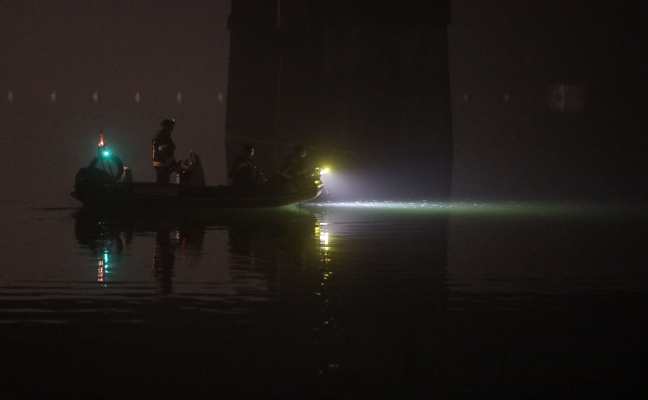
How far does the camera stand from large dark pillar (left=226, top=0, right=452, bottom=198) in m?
32.1

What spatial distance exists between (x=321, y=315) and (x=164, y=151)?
14585mm

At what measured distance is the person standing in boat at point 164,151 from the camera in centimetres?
2505

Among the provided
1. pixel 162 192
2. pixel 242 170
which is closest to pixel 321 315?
pixel 162 192

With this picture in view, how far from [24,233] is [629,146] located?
5485 centimetres

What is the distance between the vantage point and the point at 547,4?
241 ft

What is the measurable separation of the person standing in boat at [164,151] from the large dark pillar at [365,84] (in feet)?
24.9

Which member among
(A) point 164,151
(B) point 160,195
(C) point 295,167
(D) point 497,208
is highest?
(A) point 164,151

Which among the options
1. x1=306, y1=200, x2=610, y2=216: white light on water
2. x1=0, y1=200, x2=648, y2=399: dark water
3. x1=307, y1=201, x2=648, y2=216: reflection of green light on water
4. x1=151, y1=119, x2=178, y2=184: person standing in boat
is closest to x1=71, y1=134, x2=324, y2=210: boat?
x1=151, y1=119, x2=178, y2=184: person standing in boat

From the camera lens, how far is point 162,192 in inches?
1016

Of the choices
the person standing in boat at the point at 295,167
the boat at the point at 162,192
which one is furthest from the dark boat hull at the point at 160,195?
the person standing in boat at the point at 295,167

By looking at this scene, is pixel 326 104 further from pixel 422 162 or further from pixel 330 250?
pixel 330 250

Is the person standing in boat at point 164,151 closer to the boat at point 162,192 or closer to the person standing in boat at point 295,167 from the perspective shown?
the boat at point 162,192

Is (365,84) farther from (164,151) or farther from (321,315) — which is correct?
(321,315)

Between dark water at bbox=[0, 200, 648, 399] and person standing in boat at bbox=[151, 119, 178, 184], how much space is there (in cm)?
446
